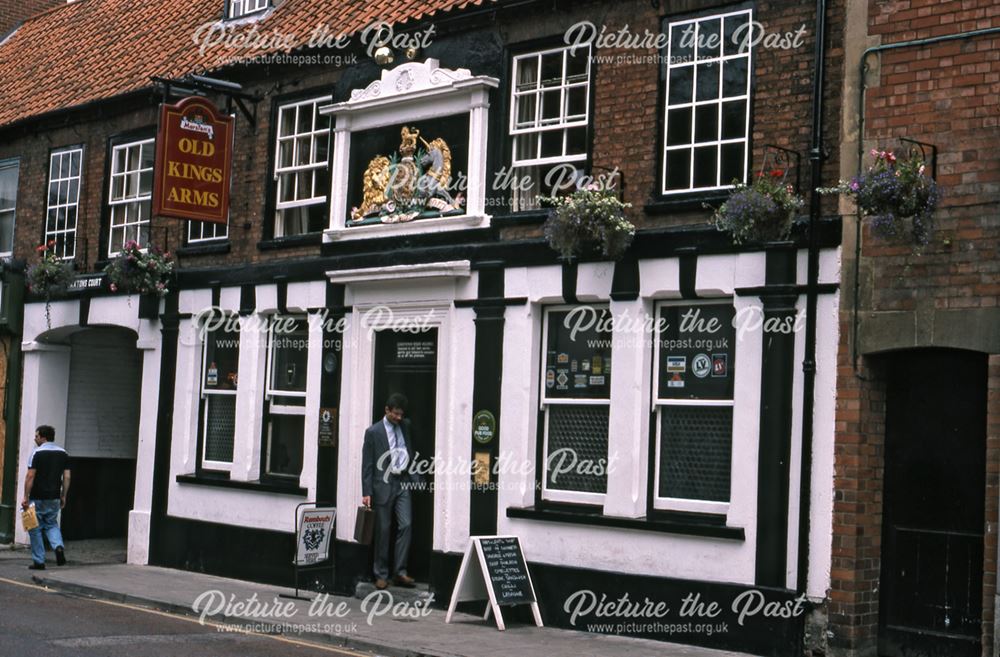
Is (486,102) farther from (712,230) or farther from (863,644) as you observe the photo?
(863,644)

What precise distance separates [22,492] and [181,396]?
4170 millimetres

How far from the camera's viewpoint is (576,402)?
1316 cm

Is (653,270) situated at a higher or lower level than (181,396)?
higher

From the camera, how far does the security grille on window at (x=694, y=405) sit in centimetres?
1203

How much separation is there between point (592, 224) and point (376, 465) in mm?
3904

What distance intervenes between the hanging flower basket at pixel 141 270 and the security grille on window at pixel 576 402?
263 inches

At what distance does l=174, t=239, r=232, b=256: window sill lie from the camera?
17.4m

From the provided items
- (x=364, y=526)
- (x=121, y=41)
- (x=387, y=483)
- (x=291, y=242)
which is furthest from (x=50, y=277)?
(x=364, y=526)

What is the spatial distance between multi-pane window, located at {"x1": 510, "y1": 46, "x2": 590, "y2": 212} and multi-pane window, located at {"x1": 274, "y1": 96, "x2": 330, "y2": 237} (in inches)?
126

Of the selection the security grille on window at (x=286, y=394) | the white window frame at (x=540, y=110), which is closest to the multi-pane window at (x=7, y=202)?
the security grille on window at (x=286, y=394)

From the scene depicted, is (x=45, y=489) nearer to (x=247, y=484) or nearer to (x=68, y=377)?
(x=247, y=484)

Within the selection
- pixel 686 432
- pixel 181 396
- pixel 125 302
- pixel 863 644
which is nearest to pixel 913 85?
pixel 686 432

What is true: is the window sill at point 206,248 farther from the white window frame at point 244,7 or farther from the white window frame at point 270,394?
the white window frame at point 244,7

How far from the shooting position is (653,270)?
1242cm
